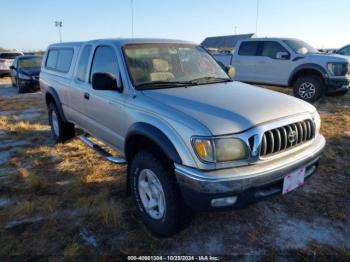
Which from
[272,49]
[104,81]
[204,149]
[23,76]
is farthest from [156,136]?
[23,76]

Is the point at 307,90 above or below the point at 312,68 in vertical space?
below

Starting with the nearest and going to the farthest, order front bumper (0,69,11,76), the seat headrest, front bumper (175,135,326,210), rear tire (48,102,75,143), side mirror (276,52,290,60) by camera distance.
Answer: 1. front bumper (175,135,326,210)
2. the seat headrest
3. rear tire (48,102,75,143)
4. side mirror (276,52,290,60)
5. front bumper (0,69,11,76)

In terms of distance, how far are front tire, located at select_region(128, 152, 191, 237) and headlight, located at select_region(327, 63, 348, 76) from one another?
7591mm

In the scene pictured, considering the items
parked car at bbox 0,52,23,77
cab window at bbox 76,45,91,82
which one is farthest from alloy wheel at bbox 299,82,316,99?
parked car at bbox 0,52,23,77

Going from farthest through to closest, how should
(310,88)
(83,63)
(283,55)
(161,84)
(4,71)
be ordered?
(4,71) < (283,55) < (310,88) < (83,63) < (161,84)

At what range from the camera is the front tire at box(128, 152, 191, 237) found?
264cm

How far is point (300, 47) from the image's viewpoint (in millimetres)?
9391

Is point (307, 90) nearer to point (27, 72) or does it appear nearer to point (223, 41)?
point (27, 72)

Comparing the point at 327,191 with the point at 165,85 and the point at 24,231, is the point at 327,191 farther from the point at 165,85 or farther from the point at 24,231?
the point at 24,231

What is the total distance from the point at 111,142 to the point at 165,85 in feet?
3.43

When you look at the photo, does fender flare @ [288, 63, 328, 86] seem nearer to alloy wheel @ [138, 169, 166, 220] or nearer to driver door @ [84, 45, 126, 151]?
driver door @ [84, 45, 126, 151]

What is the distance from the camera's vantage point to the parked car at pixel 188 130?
93.7 inches

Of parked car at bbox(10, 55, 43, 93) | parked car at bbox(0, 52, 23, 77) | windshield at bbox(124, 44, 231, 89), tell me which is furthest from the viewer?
parked car at bbox(0, 52, 23, 77)

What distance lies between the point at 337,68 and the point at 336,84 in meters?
0.45
